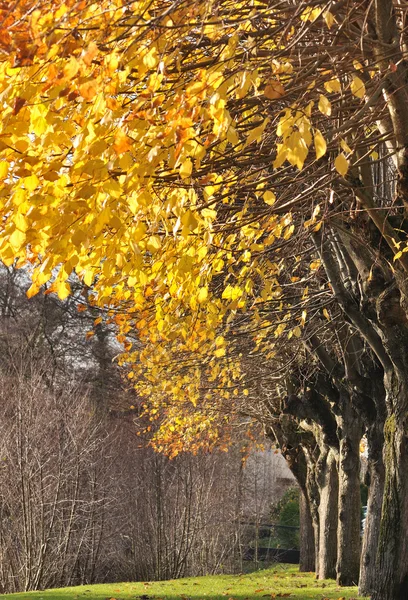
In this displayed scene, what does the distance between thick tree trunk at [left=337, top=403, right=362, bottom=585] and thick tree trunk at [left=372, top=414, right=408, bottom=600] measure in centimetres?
570

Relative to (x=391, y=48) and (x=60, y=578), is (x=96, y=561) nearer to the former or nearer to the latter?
(x=60, y=578)

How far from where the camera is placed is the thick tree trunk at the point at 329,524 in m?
17.2

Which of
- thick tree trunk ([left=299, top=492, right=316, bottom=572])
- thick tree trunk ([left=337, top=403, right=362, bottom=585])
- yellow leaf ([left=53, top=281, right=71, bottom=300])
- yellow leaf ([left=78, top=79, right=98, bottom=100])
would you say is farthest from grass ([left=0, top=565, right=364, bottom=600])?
yellow leaf ([left=78, top=79, right=98, bottom=100])

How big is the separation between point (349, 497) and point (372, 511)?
96.8 inches

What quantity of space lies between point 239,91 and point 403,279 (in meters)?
3.98

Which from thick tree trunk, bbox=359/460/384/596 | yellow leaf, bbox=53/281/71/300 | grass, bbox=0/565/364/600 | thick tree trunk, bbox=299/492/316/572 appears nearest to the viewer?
yellow leaf, bbox=53/281/71/300

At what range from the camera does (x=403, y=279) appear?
24.9 ft

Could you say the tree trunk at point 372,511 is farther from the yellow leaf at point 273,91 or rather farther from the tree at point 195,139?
the yellow leaf at point 273,91

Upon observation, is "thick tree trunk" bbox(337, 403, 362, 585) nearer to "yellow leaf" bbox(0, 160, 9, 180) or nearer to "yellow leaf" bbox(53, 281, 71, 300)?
"yellow leaf" bbox(53, 281, 71, 300)

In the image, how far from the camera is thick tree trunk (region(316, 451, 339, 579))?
56.6 ft

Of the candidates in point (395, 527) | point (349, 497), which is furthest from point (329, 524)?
point (395, 527)

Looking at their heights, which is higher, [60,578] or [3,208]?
[3,208]

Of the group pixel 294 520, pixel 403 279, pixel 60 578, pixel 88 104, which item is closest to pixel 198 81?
pixel 88 104

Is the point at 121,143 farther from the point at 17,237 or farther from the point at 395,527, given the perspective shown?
the point at 395,527
